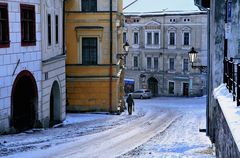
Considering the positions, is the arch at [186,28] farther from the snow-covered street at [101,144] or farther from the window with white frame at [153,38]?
the snow-covered street at [101,144]

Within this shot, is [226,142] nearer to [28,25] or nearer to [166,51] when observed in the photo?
[28,25]

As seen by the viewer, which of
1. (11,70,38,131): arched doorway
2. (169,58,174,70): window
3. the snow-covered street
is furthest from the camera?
(169,58,174,70): window

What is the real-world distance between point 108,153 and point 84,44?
16.4 m

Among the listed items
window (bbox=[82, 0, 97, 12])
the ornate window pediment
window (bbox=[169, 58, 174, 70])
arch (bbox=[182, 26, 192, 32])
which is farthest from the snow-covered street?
the ornate window pediment

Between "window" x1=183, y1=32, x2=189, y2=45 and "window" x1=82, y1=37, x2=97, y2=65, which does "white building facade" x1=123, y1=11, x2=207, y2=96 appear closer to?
"window" x1=183, y1=32, x2=189, y2=45

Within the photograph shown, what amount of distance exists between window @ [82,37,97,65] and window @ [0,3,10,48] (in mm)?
13518

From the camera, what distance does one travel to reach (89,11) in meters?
30.5

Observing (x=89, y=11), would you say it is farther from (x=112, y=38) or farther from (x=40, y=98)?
(x=40, y=98)

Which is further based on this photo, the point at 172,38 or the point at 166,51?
the point at 166,51

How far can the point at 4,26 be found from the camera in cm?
1702

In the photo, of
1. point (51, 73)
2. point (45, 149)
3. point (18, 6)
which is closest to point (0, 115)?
point (45, 149)

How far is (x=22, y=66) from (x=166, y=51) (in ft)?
123

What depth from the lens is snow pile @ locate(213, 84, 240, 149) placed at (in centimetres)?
689

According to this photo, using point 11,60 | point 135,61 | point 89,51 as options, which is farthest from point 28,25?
point 135,61
